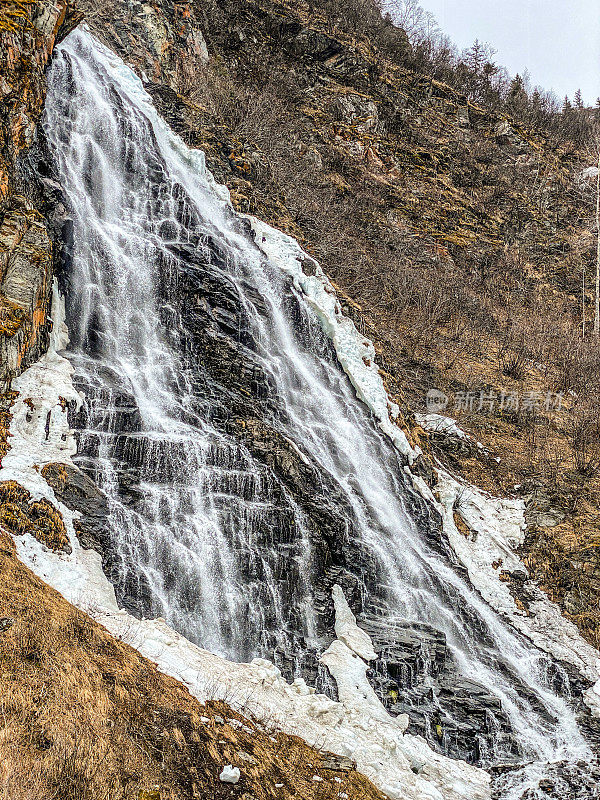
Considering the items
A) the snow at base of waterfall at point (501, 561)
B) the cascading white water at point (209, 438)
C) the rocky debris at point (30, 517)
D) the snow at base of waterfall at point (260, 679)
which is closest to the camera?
the snow at base of waterfall at point (260, 679)

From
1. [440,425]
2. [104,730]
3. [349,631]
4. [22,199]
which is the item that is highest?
[22,199]

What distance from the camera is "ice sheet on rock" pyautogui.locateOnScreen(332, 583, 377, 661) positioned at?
889cm

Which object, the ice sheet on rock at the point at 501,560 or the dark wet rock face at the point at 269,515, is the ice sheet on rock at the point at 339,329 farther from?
the dark wet rock face at the point at 269,515

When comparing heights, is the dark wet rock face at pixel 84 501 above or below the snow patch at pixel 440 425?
below

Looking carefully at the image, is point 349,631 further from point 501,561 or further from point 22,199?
point 22,199

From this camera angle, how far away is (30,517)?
7395 millimetres

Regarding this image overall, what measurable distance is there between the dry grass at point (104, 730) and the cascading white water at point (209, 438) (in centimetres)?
185

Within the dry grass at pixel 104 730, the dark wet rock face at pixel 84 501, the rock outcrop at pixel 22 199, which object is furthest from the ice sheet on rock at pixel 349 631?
the rock outcrop at pixel 22 199

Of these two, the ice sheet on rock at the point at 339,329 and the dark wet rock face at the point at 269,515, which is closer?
the dark wet rock face at the point at 269,515

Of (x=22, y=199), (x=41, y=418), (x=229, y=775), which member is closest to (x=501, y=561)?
(x=229, y=775)

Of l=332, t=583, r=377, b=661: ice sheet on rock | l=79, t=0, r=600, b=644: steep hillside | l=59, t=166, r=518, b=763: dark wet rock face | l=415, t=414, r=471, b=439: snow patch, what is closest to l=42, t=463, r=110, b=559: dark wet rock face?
l=59, t=166, r=518, b=763: dark wet rock face

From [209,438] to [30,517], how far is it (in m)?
3.59

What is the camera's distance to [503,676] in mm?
9820

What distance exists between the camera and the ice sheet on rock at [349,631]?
8.89m
